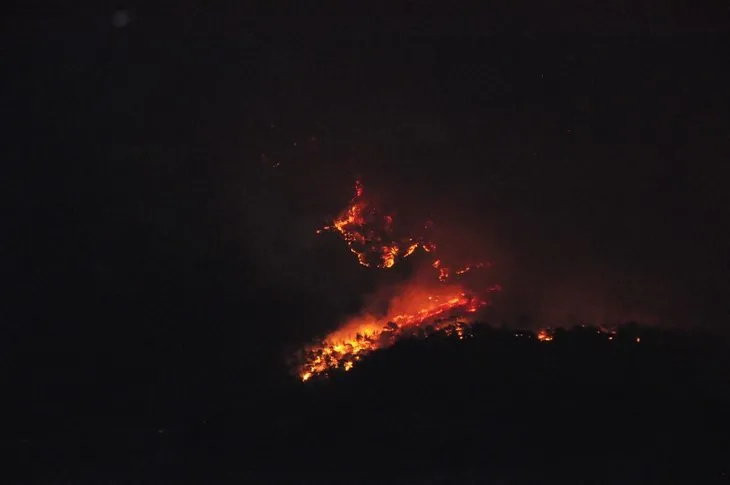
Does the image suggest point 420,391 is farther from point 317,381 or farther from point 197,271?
point 197,271

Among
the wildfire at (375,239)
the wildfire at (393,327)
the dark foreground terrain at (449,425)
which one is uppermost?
the wildfire at (375,239)

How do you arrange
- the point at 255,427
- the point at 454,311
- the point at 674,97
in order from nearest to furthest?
Result: the point at 255,427 → the point at 454,311 → the point at 674,97

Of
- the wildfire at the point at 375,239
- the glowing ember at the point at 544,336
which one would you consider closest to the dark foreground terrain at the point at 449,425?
the glowing ember at the point at 544,336

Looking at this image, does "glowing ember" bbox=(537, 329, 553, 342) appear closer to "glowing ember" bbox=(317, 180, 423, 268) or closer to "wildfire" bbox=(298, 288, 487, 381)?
"wildfire" bbox=(298, 288, 487, 381)

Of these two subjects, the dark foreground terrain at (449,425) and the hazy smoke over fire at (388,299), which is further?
the hazy smoke over fire at (388,299)

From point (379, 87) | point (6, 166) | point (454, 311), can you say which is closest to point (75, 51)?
point (6, 166)

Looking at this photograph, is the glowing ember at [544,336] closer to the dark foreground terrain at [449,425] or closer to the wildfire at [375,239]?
the dark foreground terrain at [449,425]
